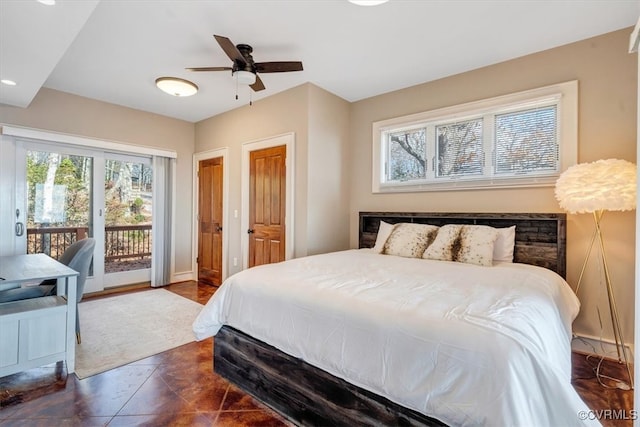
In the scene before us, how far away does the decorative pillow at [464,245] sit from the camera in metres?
2.56

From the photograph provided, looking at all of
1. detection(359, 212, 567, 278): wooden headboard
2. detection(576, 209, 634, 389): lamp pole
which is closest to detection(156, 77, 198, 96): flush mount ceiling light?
detection(359, 212, 567, 278): wooden headboard

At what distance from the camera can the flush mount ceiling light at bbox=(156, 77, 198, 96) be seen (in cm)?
328

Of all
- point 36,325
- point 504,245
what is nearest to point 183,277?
point 36,325

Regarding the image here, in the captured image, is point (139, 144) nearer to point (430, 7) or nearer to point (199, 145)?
point (199, 145)

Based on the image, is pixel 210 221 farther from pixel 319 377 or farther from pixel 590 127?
pixel 590 127

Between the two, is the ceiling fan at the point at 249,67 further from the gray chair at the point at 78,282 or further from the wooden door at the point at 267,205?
the gray chair at the point at 78,282

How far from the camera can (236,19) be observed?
2.37 metres

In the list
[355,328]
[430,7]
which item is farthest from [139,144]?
[355,328]

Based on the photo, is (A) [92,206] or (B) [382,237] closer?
(B) [382,237]

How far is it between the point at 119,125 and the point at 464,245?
465 cm

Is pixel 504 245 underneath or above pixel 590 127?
underneath

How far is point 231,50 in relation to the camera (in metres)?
2.32

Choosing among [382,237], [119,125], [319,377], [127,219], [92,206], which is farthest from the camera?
[127,219]

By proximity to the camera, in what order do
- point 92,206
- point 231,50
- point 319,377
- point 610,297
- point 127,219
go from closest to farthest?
point 319,377
point 610,297
point 231,50
point 92,206
point 127,219
